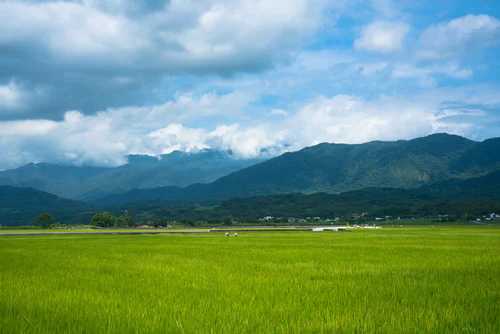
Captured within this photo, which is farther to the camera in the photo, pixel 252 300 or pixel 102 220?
pixel 102 220

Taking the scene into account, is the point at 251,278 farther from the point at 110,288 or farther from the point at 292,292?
the point at 110,288

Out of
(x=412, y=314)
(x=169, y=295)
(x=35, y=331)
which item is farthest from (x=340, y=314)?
(x=35, y=331)

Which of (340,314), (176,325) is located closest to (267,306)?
(340,314)

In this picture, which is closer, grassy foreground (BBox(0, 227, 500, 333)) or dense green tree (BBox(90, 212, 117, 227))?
grassy foreground (BBox(0, 227, 500, 333))

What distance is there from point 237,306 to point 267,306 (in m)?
0.78

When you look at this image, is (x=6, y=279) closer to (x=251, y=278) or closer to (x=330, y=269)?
(x=251, y=278)

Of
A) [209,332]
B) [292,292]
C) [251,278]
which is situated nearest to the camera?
[209,332]

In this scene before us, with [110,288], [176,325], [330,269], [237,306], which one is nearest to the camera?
[176,325]

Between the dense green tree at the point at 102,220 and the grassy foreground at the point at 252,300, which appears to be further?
the dense green tree at the point at 102,220

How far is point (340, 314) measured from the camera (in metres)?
11.6

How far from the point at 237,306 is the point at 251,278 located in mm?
6231

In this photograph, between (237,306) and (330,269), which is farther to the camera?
(330,269)

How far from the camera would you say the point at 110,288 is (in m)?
16.2

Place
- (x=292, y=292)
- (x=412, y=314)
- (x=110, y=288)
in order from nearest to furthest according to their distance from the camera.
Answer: (x=412, y=314), (x=292, y=292), (x=110, y=288)
